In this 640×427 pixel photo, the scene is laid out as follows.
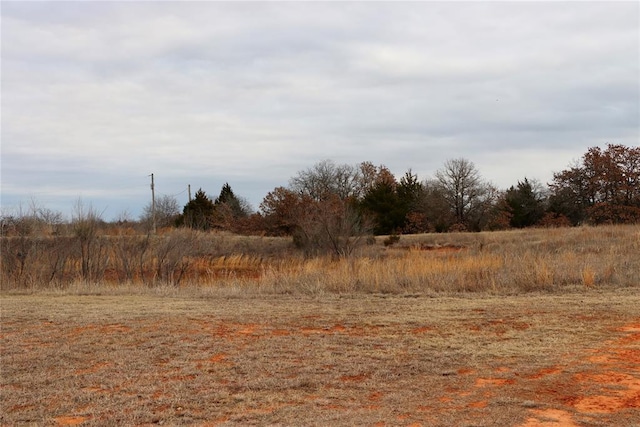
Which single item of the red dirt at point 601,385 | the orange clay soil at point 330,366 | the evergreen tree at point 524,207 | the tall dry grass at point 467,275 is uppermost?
the evergreen tree at point 524,207

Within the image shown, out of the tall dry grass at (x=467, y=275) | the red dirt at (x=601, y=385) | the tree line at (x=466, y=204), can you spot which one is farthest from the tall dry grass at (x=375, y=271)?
the tree line at (x=466, y=204)

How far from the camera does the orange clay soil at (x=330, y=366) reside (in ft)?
18.0

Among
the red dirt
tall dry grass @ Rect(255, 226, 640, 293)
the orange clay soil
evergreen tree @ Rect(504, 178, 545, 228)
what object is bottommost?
the red dirt

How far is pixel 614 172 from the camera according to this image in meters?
52.0

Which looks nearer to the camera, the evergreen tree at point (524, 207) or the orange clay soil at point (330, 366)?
the orange clay soil at point (330, 366)

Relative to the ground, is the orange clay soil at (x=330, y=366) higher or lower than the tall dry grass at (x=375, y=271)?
lower

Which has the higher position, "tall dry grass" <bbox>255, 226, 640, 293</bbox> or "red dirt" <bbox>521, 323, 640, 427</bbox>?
"tall dry grass" <bbox>255, 226, 640, 293</bbox>

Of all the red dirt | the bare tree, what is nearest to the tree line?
the bare tree

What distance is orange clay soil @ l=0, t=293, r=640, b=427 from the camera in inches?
216

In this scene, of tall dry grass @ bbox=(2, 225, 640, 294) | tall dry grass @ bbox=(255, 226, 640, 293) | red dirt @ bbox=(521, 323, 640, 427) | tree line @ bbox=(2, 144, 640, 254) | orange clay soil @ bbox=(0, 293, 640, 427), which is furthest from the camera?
tree line @ bbox=(2, 144, 640, 254)

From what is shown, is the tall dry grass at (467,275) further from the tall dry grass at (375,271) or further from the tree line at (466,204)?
the tree line at (466,204)

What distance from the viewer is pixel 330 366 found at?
285 inches

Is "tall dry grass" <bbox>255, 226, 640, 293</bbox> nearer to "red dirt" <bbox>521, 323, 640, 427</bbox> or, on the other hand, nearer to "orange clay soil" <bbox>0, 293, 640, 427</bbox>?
"orange clay soil" <bbox>0, 293, 640, 427</bbox>

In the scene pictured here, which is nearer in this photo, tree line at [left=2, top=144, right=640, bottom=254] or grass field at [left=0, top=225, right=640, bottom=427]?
grass field at [left=0, top=225, right=640, bottom=427]
